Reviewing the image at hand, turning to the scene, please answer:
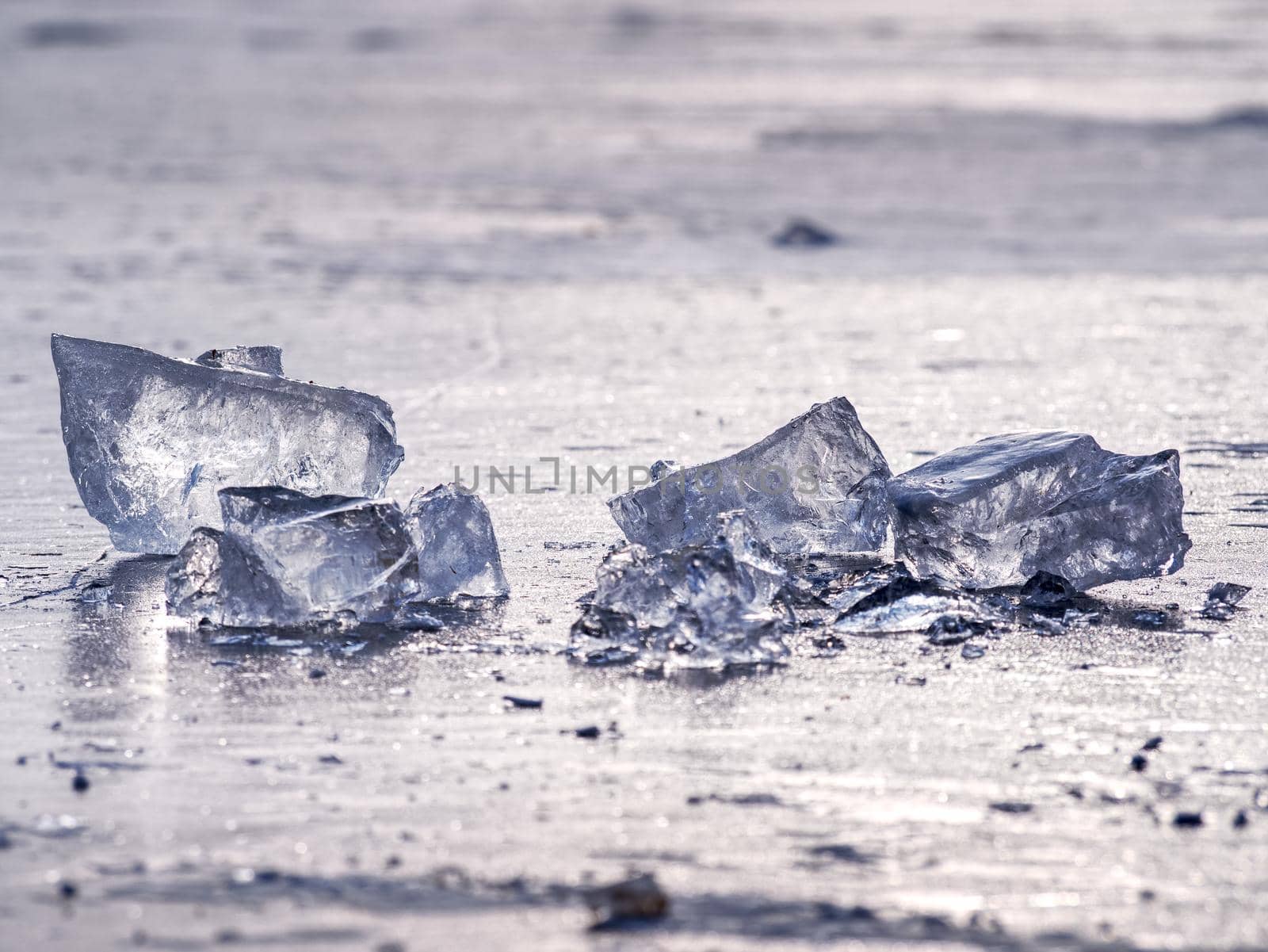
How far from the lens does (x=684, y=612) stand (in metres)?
→ 4.25

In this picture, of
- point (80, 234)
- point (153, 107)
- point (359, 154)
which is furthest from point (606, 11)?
point (80, 234)

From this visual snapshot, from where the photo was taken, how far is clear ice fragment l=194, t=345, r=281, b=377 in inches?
209

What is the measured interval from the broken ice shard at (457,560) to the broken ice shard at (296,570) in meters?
0.14

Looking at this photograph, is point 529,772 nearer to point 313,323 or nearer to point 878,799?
point 878,799

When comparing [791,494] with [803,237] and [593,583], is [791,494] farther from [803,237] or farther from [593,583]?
[803,237]

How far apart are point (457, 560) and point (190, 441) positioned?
1.01 m

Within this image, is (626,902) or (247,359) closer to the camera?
(626,902)

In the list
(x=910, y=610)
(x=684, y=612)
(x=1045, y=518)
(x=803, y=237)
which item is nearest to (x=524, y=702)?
(x=684, y=612)

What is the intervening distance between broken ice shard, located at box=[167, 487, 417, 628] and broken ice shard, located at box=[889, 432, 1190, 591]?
1421 millimetres

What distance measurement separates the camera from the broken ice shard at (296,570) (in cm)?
438

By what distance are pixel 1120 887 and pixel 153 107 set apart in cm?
2491

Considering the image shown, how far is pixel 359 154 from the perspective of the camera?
20000mm

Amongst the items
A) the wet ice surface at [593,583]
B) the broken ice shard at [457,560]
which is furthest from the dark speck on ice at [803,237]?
the broken ice shard at [457,560]

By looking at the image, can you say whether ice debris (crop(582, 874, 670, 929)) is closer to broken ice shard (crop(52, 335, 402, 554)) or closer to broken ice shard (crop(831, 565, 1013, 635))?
broken ice shard (crop(831, 565, 1013, 635))
